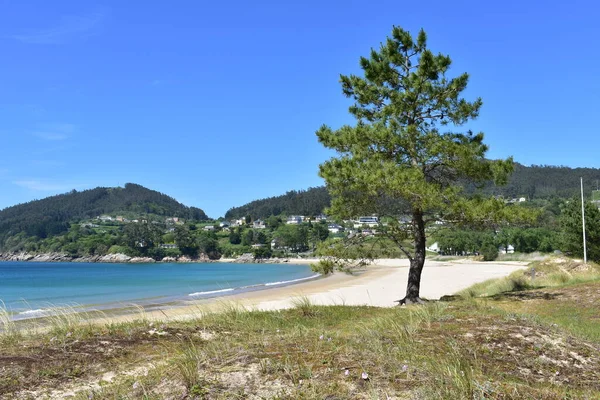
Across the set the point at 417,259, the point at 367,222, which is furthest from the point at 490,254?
the point at 417,259

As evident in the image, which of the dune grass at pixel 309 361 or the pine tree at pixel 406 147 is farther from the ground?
the pine tree at pixel 406 147

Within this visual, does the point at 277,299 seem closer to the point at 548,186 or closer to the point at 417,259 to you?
the point at 417,259

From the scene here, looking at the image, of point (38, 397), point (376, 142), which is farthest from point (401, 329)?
point (376, 142)

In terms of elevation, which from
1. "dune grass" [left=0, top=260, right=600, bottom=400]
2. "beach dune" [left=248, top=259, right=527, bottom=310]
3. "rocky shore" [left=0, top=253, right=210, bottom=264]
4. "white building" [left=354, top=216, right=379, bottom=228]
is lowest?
"rocky shore" [left=0, top=253, right=210, bottom=264]

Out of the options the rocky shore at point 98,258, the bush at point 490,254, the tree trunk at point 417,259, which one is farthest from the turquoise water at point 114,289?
the rocky shore at point 98,258

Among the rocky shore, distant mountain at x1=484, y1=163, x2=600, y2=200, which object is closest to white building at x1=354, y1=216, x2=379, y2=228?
the rocky shore

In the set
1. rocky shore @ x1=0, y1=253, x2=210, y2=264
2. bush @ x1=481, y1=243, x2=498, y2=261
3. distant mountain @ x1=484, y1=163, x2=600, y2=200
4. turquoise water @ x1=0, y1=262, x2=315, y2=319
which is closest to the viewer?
turquoise water @ x1=0, y1=262, x2=315, y2=319

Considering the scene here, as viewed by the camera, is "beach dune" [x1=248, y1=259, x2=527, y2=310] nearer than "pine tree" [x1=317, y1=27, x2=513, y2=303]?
No

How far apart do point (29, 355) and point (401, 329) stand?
451 cm

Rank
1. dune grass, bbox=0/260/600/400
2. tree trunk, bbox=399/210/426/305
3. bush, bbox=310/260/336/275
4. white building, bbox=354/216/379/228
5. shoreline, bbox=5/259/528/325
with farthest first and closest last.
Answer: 1. white building, bbox=354/216/379/228
2. tree trunk, bbox=399/210/426/305
3. bush, bbox=310/260/336/275
4. shoreline, bbox=5/259/528/325
5. dune grass, bbox=0/260/600/400

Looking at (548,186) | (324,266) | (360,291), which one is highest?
(548,186)

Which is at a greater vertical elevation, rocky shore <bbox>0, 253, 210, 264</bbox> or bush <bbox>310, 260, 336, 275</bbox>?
bush <bbox>310, 260, 336, 275</bbox>

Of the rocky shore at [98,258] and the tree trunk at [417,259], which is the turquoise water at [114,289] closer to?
the tree trunk at [417,259]

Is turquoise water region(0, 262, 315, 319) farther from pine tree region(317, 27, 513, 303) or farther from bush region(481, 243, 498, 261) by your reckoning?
bush region(481, 243, 498, 261)
